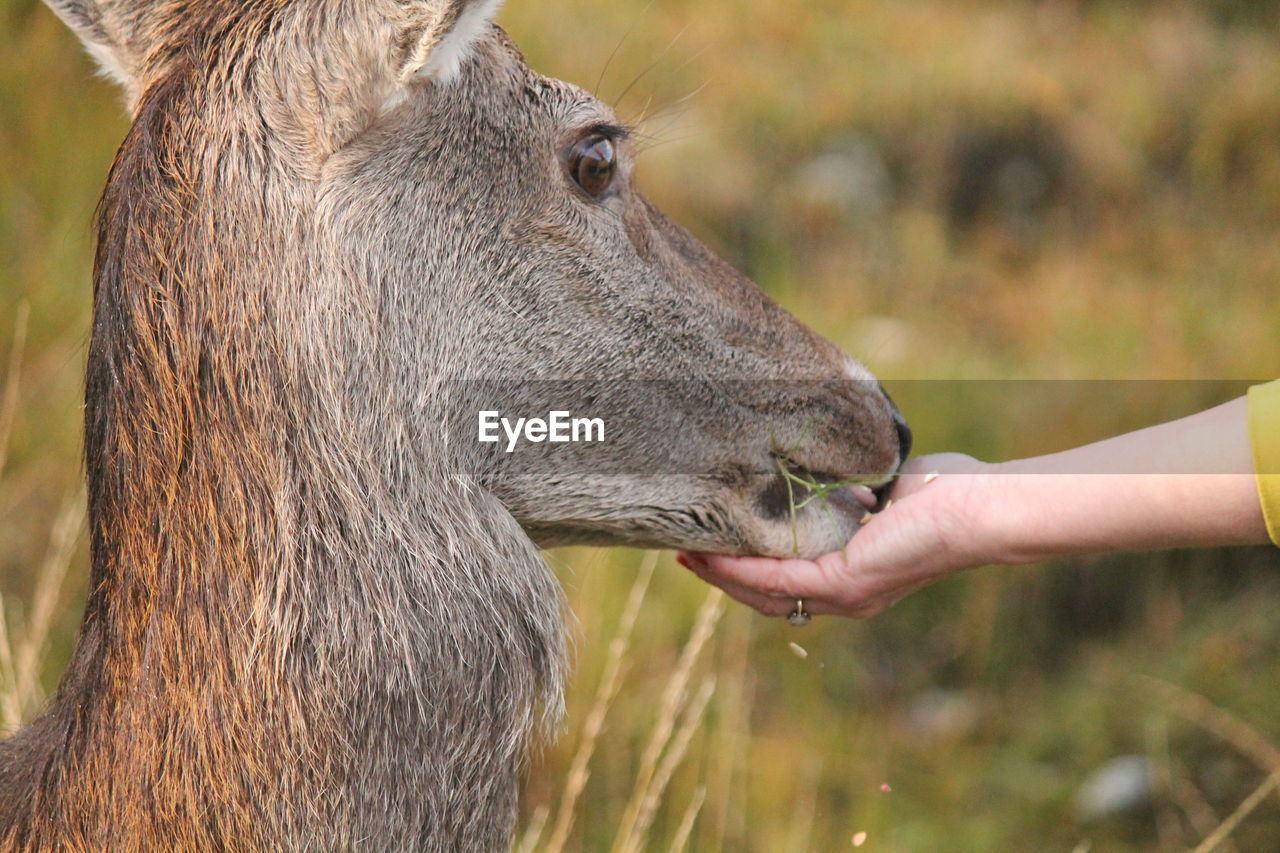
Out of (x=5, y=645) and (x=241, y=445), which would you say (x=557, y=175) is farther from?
(x=5, y=645)

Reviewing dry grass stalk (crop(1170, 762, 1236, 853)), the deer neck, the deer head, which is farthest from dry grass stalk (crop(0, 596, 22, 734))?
dry grass stalk (crop(1170, 762, 1236, 853))

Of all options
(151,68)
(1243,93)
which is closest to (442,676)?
(151,68)

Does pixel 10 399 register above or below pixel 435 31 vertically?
below

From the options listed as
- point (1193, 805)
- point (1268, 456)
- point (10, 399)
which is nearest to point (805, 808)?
point (1193, 805)

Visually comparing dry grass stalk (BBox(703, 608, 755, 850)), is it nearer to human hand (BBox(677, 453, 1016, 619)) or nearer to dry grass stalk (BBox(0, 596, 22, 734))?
human hand (BBox(677, 453, 1016, 619))

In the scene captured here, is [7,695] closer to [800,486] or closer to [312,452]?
[312,452]

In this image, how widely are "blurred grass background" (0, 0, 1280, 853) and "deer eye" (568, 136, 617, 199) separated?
438mm

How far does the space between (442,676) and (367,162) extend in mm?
841

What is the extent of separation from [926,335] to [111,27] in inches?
178

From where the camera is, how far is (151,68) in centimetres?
231

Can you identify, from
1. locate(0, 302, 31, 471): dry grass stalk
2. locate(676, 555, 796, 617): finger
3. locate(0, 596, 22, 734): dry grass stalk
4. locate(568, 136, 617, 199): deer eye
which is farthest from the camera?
locate(0, 302, 31, 471): dry grass stalk

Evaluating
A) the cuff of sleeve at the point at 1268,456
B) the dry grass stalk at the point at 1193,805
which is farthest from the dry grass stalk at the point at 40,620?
the dry grass stalk at the point at 1193,805

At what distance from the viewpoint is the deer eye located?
7.83 feet

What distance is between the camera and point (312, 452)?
2.08 metres
